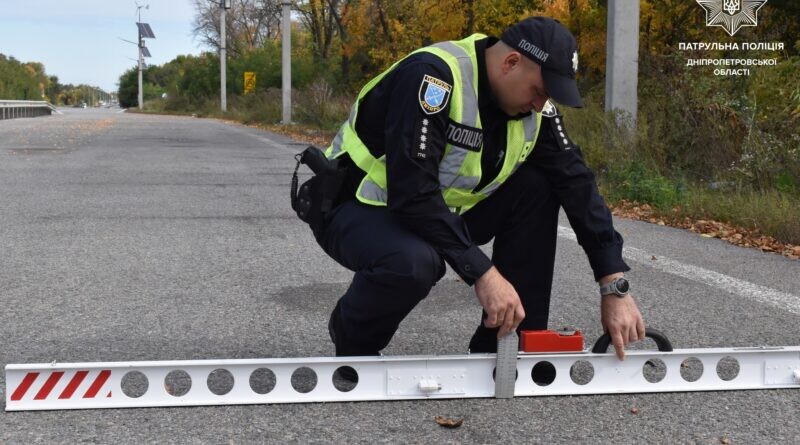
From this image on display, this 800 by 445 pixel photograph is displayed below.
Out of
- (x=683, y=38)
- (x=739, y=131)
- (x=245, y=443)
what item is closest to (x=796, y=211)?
(x=739, y=131)

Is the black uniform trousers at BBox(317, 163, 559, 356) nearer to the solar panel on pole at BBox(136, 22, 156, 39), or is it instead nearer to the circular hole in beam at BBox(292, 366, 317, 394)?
the circular hole in beam at BBox(292, 366, 317, 394)

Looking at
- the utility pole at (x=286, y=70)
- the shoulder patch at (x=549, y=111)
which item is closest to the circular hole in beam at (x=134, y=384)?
the shoulder patch at (x=549, y=111)

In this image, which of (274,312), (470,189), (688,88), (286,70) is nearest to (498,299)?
(470,189)

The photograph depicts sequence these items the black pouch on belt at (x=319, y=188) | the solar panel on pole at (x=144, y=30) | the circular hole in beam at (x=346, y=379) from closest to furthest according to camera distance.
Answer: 1. the black pouch on belt at (x=319, y=188)
2. the circular hole in beam at (x=346, y=379)
3. the solar panel on pole at (x=144, y=30)

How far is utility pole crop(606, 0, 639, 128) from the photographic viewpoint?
10.4 m

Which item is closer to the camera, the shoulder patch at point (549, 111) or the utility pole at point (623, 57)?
the shoulder patch at point (549, 111)

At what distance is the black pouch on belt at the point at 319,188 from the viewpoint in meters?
2.95

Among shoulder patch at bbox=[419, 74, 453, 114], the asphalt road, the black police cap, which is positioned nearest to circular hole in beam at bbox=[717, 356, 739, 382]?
the asphalt road

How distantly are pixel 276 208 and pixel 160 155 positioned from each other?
6.91 metres

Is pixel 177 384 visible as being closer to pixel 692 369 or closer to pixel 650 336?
pixel 650 336

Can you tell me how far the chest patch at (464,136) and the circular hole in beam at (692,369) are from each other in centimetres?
117

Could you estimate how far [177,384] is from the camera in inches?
122

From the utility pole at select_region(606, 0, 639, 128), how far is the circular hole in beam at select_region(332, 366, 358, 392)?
8019mm

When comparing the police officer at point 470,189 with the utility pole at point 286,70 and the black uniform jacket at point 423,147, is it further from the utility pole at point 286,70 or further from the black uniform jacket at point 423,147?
the utility pole at point 286,70
